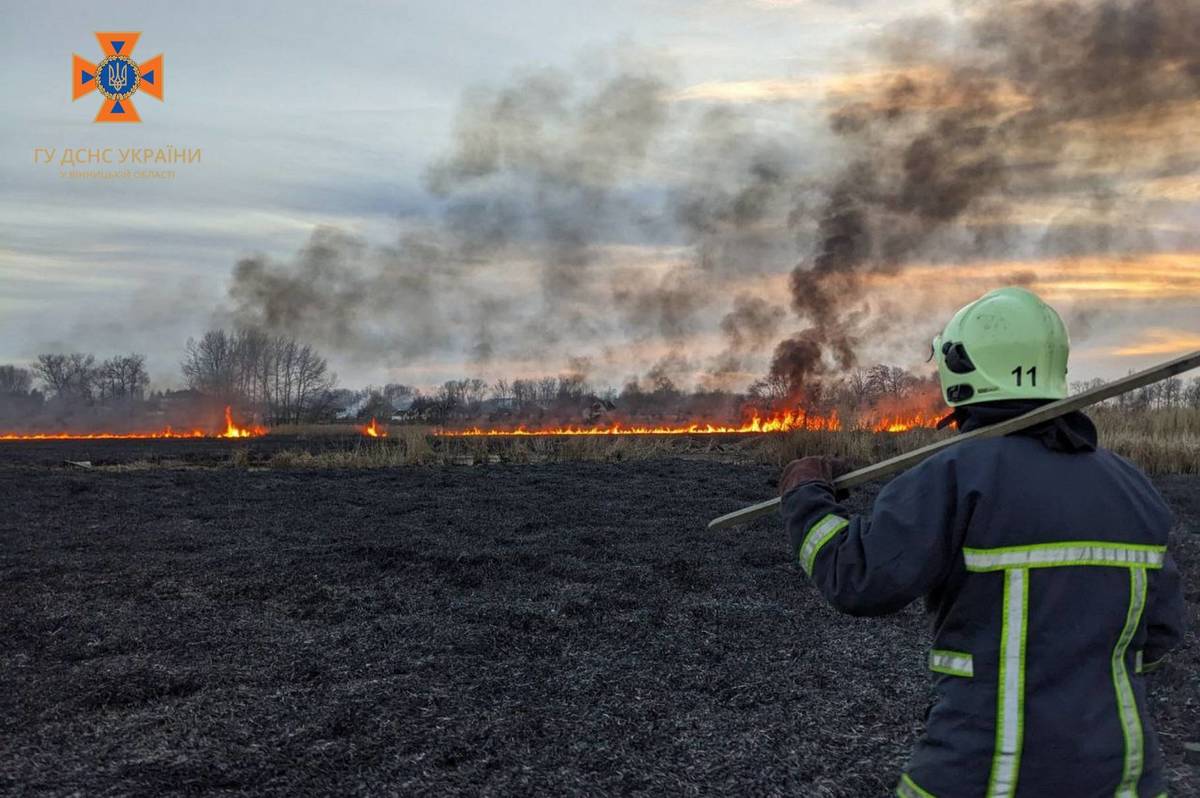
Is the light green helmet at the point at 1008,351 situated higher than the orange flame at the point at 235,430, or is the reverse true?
the light green helmet at the point at 1008,351

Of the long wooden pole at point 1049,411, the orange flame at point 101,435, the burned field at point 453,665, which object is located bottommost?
the burned field at point 453,665

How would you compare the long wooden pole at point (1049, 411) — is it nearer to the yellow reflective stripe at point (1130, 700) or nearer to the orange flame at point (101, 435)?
the yellow reflective stripe at point (1130, 700)

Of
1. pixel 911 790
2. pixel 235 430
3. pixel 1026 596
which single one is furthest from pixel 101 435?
pixel 1026 596

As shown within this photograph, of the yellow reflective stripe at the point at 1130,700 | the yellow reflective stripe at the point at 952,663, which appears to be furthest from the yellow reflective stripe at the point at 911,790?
the yellow reflective stripe at the point at 1130,700

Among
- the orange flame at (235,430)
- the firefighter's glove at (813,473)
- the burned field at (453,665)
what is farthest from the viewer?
the orange flame at (235,430)

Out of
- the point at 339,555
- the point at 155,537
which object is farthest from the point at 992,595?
the point at 155,537

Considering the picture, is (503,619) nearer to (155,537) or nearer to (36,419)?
(155,537)

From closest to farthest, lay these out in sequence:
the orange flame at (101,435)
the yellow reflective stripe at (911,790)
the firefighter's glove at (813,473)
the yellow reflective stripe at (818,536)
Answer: the yellow reflective stripe at (911,790), the yellow reflective stripe at (818,536), the firefighter's glove at (813,473), the orange flame at (101,435)

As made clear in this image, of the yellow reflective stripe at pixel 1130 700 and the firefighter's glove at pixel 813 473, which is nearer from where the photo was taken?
the yellow reflective stripe at pixel 1130 700

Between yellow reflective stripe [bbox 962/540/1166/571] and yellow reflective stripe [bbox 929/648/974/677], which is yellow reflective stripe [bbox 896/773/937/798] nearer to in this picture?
yellow reflective stripe [bbox 929/648/974/677]

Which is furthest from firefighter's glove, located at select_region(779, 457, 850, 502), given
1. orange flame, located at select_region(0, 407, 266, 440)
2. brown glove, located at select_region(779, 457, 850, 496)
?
orange flame, located at select_region(0, 407, 266, 440)

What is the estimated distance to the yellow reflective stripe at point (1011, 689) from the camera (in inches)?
71.3

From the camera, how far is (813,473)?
2258 millimetres

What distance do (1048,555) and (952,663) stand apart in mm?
311
